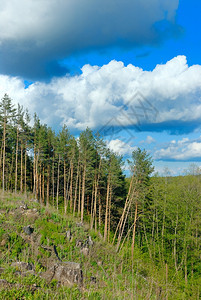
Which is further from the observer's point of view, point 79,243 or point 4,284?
point 79,243

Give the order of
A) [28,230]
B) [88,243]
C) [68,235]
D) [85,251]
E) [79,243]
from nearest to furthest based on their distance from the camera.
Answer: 1. [28,230]
2. [85,251]
3. [79,243]
4. [68,235]
5. [88,243]

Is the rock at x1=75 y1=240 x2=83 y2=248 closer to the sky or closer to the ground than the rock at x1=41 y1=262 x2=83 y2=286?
A: closer to the ground

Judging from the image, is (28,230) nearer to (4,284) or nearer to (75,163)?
(4,284)

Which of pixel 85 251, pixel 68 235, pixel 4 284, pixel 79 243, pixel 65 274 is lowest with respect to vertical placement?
pixel 85 251

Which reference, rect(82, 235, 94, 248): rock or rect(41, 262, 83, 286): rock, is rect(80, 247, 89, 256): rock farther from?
rect(41, 262, 83, 286): rock

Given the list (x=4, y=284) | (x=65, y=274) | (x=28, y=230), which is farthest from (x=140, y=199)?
(x=4, y=284)

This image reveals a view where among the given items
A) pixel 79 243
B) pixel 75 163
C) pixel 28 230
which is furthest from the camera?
pixel 75 163

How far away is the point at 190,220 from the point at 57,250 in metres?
18.0

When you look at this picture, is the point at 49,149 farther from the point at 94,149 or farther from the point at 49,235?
the point at 49,235

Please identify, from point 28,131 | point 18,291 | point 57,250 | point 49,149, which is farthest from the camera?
point 49,149

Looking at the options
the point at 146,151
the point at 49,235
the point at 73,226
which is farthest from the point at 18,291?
the point at 146,151

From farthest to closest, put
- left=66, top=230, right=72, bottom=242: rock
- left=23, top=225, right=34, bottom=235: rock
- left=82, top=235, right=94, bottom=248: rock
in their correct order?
1. left=82, top=235, right=94, bottom=248: rock
2. left=66, top=230, right=72, bottom=242: rock
3. left=23, top=225, right=34, bottom=235: rock

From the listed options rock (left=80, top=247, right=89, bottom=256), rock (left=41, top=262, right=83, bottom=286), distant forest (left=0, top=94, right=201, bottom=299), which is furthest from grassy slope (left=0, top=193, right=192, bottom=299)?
distant forest (left=0, top=94, right=201, bottom=299)

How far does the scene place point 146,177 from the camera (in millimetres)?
31203
